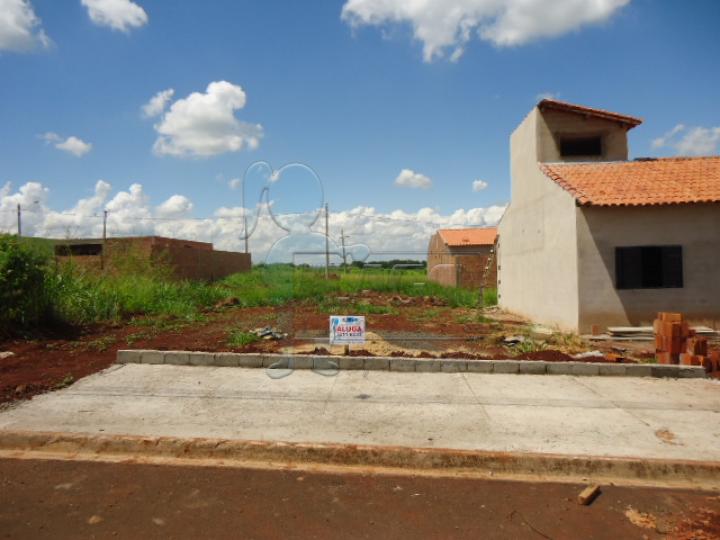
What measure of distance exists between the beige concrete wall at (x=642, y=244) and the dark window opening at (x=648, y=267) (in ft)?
0.42

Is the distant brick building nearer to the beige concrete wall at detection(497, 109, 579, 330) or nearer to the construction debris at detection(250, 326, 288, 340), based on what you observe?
the construction debris at detection(250, 326, 288, 340)

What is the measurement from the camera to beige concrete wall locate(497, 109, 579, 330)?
11461 mm

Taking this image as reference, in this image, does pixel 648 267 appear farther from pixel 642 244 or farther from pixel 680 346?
pixel 680 346

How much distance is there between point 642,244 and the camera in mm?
10906

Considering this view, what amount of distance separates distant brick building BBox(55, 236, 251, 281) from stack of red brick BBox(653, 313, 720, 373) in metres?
18.8

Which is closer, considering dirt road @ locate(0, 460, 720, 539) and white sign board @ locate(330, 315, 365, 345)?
dirt road @ locate(0, 460, 720, 539)

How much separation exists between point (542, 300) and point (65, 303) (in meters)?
12.8

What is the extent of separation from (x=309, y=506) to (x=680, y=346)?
6845mm

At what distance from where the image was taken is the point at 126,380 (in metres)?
6.55

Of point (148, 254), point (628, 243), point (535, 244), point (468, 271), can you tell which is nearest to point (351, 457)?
point (628, 243)

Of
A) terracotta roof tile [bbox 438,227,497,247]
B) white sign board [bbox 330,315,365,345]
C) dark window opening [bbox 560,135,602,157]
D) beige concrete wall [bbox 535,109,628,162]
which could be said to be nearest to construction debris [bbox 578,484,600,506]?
white sign board [bbox 330,315,365,345]

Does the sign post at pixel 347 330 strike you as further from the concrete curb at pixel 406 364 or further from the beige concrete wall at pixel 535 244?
the beige concrete wall at pixel 535 244

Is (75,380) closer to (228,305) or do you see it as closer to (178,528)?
(178,528)

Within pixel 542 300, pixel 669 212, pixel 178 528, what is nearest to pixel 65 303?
pixel 178 528
